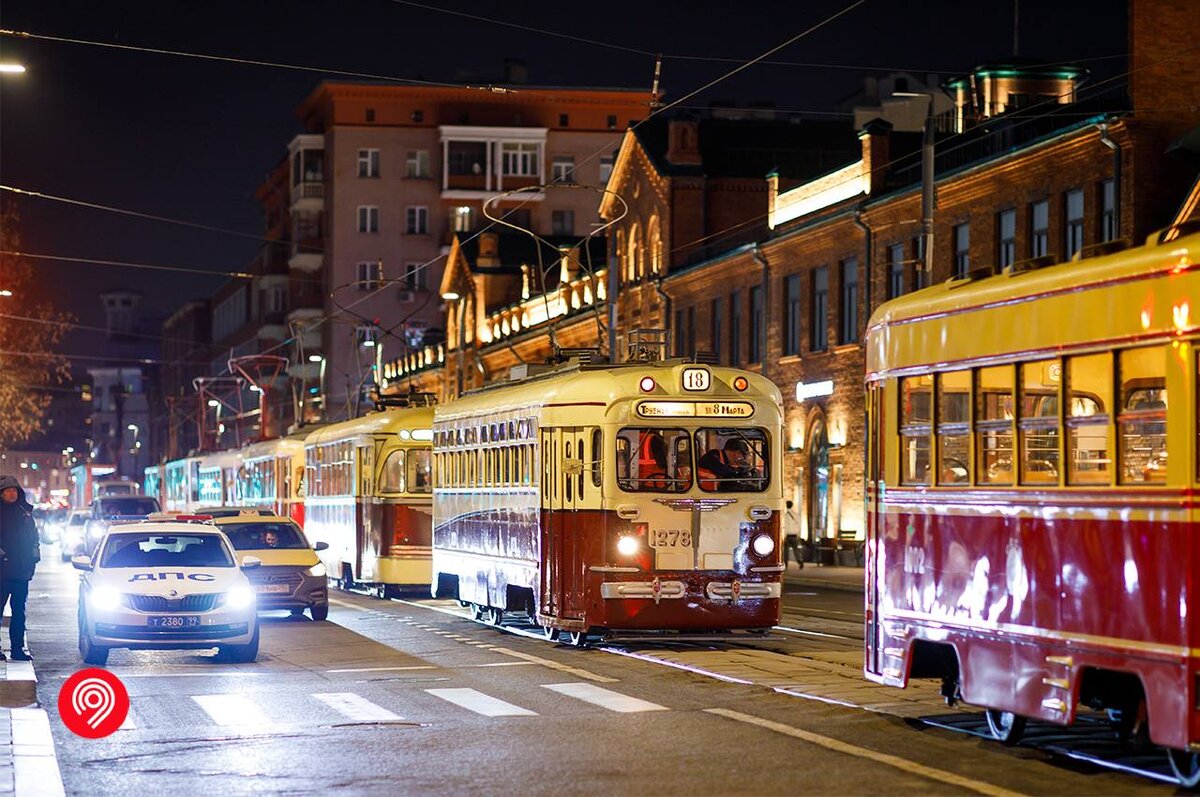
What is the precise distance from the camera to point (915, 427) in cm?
1429

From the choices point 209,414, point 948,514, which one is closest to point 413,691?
point 948,514

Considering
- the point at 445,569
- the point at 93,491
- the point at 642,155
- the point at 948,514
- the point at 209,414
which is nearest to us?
the point at 948,514

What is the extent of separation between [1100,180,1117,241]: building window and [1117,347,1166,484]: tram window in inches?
1125

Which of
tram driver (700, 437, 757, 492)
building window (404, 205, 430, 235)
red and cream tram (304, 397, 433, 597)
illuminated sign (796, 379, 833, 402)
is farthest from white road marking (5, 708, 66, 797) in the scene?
building window (404, 205, 430, 235)

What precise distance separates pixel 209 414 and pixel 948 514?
423 feet

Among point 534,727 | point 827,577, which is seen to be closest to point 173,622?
point 534,727

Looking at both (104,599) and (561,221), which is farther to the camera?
(561,221)

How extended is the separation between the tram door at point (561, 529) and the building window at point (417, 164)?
298 feet

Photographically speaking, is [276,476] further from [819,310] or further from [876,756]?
[876,756]

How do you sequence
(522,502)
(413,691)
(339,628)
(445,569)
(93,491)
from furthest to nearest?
(93,491)
(445,569)
(339,628)
(522,502)
(413,691)

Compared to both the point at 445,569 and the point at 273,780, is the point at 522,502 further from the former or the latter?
the point at 273,780

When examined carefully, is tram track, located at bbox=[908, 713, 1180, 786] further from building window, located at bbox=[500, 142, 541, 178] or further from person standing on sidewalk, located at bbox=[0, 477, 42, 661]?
building window, located at bbox=[500, 142, 541, 178]

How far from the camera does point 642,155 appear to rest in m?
64.8

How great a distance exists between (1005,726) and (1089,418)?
2456 millimetres
